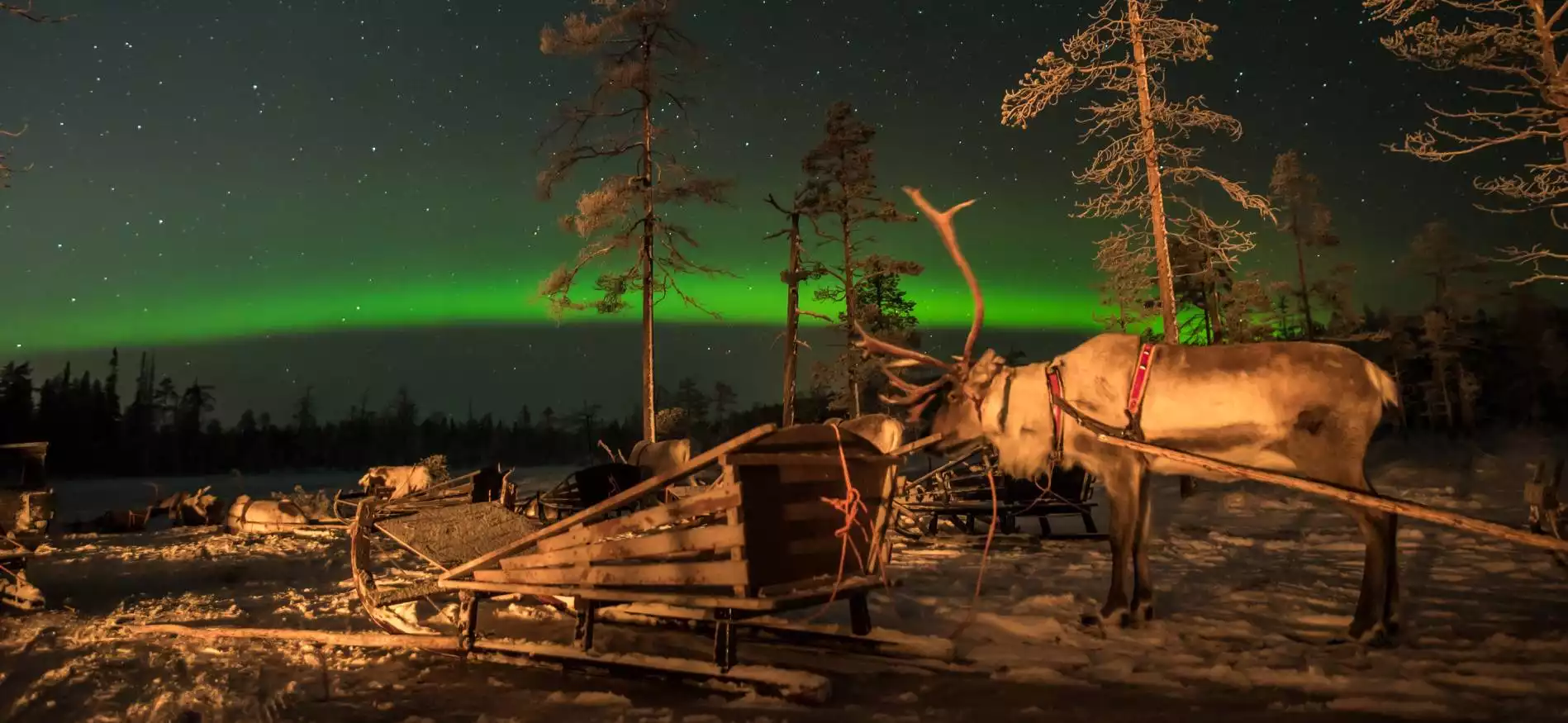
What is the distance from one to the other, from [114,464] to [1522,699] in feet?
284

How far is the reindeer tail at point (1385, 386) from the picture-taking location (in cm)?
621

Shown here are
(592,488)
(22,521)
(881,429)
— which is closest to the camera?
(22,521)

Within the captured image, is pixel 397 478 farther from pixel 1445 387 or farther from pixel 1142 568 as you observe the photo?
pixel 1445 387

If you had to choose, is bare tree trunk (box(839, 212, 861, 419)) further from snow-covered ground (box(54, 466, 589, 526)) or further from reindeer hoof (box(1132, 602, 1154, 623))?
reindeer hoof (box(1132, 602, 1154, 623))

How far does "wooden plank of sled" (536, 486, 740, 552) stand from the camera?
520 centimetres

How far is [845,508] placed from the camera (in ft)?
18.7

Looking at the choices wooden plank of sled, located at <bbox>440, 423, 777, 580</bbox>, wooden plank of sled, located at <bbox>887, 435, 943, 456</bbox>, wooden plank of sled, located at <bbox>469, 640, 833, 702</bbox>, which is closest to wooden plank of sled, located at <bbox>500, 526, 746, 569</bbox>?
wooden plank of sled, located at <bbox>440, 423, 777, 580</bbox>

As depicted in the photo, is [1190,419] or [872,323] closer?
[1190,419]

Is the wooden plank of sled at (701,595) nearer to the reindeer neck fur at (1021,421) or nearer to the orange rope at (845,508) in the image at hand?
the orange rope at (845,508)

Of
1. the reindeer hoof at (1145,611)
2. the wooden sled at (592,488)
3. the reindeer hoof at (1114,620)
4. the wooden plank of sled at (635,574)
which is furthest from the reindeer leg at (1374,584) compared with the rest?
the wooden sled at (592,488)

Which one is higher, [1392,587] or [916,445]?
[916,445]

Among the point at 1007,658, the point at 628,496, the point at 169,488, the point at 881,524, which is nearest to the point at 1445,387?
the point at 1007,658

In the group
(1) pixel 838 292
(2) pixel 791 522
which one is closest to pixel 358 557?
(2) pixel 791 522

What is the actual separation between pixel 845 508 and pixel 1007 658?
161cm
